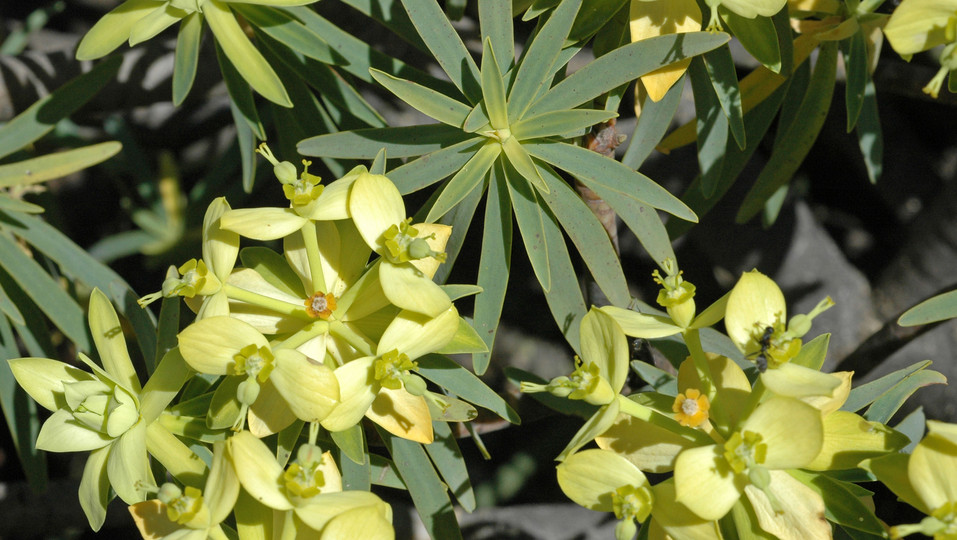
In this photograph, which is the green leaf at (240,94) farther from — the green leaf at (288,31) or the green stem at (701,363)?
the green stem at (701,363)

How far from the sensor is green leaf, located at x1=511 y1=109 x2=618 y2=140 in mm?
963

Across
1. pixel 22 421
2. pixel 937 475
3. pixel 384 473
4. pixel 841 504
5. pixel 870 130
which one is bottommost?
pixel 22 421

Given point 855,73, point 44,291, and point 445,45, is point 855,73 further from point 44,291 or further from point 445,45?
point 44,291

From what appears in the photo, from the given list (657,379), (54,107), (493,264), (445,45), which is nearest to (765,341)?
(657,379)

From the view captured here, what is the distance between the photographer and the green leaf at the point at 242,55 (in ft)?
3.66

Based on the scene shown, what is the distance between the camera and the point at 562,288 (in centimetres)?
108

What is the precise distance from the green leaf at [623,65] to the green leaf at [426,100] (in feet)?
0.34

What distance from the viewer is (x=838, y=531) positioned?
101 cm

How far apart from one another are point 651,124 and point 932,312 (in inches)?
19.3

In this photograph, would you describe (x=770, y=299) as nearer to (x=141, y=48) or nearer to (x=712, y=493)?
(x=712, y=493)

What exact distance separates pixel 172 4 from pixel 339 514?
0.78 meters

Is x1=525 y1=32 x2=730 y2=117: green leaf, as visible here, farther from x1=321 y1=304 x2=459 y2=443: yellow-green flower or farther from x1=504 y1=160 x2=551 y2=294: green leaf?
x1=321 y1=304 x2=459 y2=443: yellow-green flower

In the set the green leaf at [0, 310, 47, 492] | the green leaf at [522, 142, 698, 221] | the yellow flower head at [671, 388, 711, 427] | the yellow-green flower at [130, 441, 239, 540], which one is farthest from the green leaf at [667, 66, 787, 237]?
the green leaf at [0, 310, 47, 492]

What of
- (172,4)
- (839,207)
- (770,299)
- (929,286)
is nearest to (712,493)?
(770,299)
